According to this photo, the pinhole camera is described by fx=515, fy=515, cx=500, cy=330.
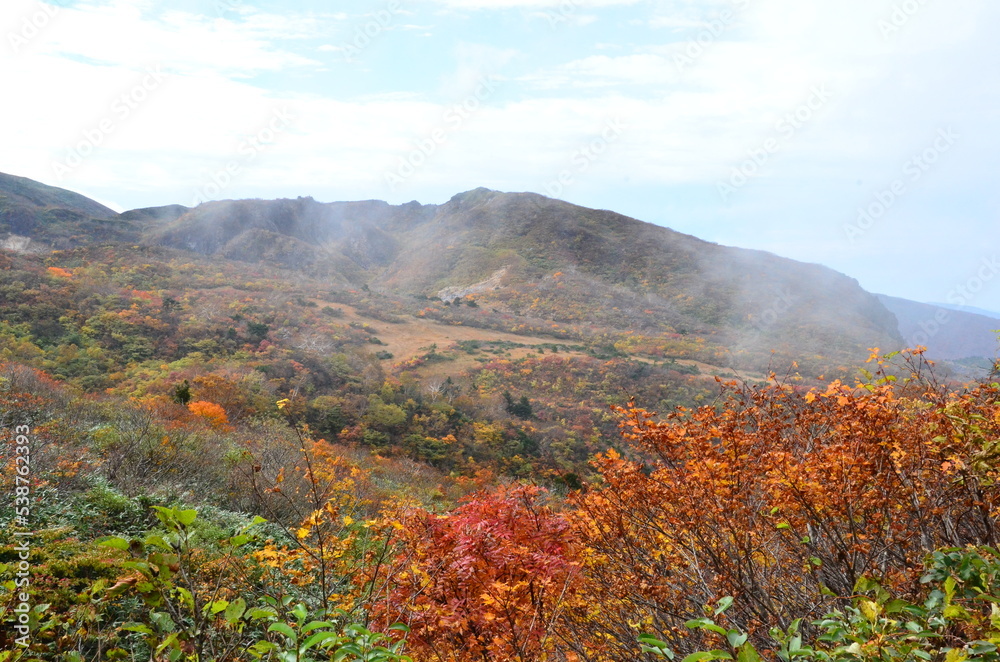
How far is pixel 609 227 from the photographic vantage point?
69.8 metres

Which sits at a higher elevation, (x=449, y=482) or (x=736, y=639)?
(x=736, y=639)

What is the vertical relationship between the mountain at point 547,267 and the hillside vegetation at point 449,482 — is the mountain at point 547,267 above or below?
above

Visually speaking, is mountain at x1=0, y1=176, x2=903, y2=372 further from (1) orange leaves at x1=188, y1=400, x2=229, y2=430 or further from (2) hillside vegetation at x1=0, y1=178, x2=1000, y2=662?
(1) orange leaves at x1=188, y1=400, x2=229, y2=430

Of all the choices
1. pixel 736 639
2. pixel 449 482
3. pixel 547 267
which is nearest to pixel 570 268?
pixel 547 267

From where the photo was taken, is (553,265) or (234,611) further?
(553,265)

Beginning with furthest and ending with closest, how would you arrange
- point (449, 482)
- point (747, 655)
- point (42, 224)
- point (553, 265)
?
point (553, 265) → point (42, 224) → point (449, 482) → point (747, 655)

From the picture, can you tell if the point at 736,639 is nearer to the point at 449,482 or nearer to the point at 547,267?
the point at 449,482

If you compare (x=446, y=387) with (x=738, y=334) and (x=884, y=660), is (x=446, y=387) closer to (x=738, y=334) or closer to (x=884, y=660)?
(x=884, y=660)

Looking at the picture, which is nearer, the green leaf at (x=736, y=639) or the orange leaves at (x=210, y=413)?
the green leaf at (x=736, y=639)

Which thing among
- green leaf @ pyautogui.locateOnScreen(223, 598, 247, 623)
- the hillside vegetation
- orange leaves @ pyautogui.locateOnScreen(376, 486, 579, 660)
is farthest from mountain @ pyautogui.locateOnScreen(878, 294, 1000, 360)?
green leaf @ pyautogui.locateOnScreen(223, 598, 247, 623)

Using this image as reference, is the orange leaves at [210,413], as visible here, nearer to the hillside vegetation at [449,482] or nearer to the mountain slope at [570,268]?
the hillside vegetation at [449,482]

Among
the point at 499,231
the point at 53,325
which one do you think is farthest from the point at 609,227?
the point at 53,325

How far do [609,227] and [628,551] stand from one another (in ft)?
227

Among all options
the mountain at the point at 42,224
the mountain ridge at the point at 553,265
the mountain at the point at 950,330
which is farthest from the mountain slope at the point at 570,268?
the mountain at the point at 950,330
